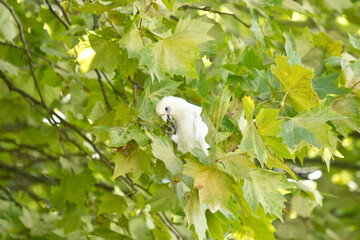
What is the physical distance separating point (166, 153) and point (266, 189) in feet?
0.57

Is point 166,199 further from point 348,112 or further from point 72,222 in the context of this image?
point 72,222

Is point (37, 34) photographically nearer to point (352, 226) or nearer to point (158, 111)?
point (158, 111)

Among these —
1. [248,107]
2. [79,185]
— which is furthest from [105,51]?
[79,185]

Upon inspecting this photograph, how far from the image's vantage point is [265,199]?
735 mm

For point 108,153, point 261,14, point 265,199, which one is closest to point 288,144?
point 265,199

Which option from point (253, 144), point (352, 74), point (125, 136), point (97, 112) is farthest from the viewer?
point (97, 112)

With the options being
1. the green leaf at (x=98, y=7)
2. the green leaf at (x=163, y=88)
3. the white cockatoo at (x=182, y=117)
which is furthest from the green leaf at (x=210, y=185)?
the green leaf at (x=98, y=7)

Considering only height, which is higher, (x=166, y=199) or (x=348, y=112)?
(x=348, y=112)

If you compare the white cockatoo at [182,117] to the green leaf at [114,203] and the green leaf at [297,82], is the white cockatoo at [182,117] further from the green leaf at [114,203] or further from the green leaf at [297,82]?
the green leaf at [114,203]

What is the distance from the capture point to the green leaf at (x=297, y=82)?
2.41 ft

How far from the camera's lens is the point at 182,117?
838 millimetres

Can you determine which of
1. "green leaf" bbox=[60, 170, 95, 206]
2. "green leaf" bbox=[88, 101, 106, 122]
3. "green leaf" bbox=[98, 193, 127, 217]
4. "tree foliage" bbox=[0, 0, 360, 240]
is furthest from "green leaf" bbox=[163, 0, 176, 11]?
"green leaf" bbox=[60, 170, 95, 206]

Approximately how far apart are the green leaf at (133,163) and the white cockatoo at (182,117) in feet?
0.22

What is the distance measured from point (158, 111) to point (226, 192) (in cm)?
22
